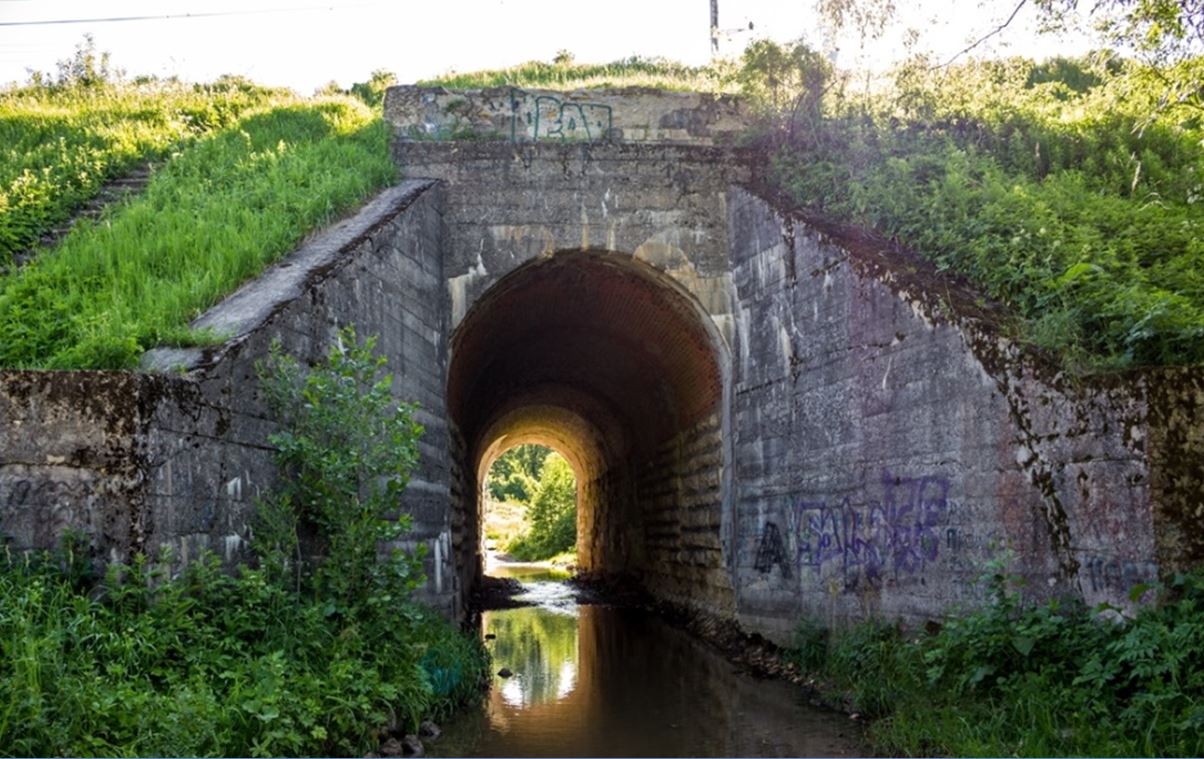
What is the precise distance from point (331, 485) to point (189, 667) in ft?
5.97

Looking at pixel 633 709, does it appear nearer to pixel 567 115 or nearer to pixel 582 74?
pixel 567 115

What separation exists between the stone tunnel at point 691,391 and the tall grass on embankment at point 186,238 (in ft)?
1.07

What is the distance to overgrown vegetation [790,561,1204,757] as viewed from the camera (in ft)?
17.3

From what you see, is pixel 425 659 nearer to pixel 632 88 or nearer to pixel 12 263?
pixel 12 263

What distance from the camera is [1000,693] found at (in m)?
6.30

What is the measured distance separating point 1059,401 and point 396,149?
813 cm

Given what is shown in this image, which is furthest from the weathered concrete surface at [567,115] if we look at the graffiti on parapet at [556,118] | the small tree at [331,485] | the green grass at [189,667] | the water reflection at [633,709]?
the green grass at [189,667]

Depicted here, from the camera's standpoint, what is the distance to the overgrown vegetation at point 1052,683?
5270mm

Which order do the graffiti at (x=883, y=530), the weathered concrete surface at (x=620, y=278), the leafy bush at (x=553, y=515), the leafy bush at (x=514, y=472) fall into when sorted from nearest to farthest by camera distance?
the graffiti at (x=883, y=530) → the weathered concrete surface at (x=620, y=278) → the leafy bush at (x=553, y=515) → the leafy bush at (x=514, y=472)

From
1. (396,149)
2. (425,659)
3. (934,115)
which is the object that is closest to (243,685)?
(425,659)

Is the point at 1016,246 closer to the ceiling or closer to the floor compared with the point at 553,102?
closer to the floor

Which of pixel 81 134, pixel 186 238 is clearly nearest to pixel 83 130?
pixel 81 134

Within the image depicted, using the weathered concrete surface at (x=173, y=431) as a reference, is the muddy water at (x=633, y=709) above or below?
below

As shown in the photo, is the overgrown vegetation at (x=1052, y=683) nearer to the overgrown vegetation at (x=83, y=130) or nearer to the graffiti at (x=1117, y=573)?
the graffiti at (x=1117, y=573)
